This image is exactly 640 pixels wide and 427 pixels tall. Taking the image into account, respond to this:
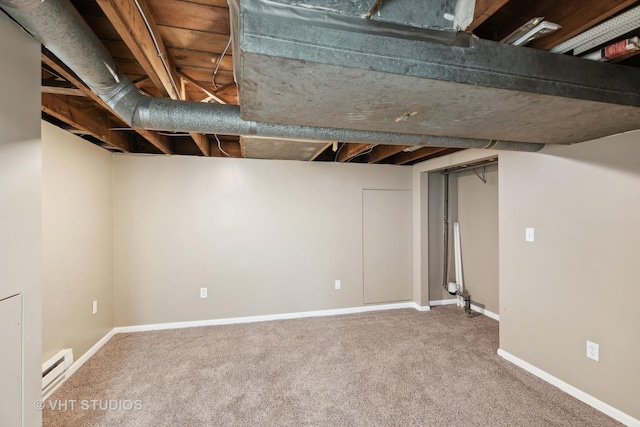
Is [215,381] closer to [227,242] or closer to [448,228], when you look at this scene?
[227,242]

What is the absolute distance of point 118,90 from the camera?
1429 mm

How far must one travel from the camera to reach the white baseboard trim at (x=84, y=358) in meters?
2.15

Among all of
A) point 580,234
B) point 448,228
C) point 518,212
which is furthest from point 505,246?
point 448,228

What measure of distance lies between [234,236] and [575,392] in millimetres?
3527

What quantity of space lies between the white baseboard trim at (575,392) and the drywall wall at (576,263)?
0.11ft

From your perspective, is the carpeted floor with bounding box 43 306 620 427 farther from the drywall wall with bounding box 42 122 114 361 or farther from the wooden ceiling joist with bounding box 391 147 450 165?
the wooden ceiling joist with bounding box 391 147 450 165

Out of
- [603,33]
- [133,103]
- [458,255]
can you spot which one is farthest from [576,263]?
[133,103]

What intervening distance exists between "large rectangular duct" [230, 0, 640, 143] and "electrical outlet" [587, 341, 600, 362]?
155 centimetres

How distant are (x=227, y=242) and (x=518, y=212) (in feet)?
10.4

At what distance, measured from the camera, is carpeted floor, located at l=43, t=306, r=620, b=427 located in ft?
6.15

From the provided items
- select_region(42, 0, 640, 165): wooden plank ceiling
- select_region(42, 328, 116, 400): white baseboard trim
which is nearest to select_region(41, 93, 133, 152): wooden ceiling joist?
select_region(42, 0, 640, 165): wooden plank ceiling

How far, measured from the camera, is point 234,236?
346 centimetres

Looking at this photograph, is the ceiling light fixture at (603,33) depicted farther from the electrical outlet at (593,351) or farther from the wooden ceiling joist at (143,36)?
the electrical outlet at (593,351)

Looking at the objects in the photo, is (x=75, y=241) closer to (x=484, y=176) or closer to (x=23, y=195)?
(x=23, y=195)
